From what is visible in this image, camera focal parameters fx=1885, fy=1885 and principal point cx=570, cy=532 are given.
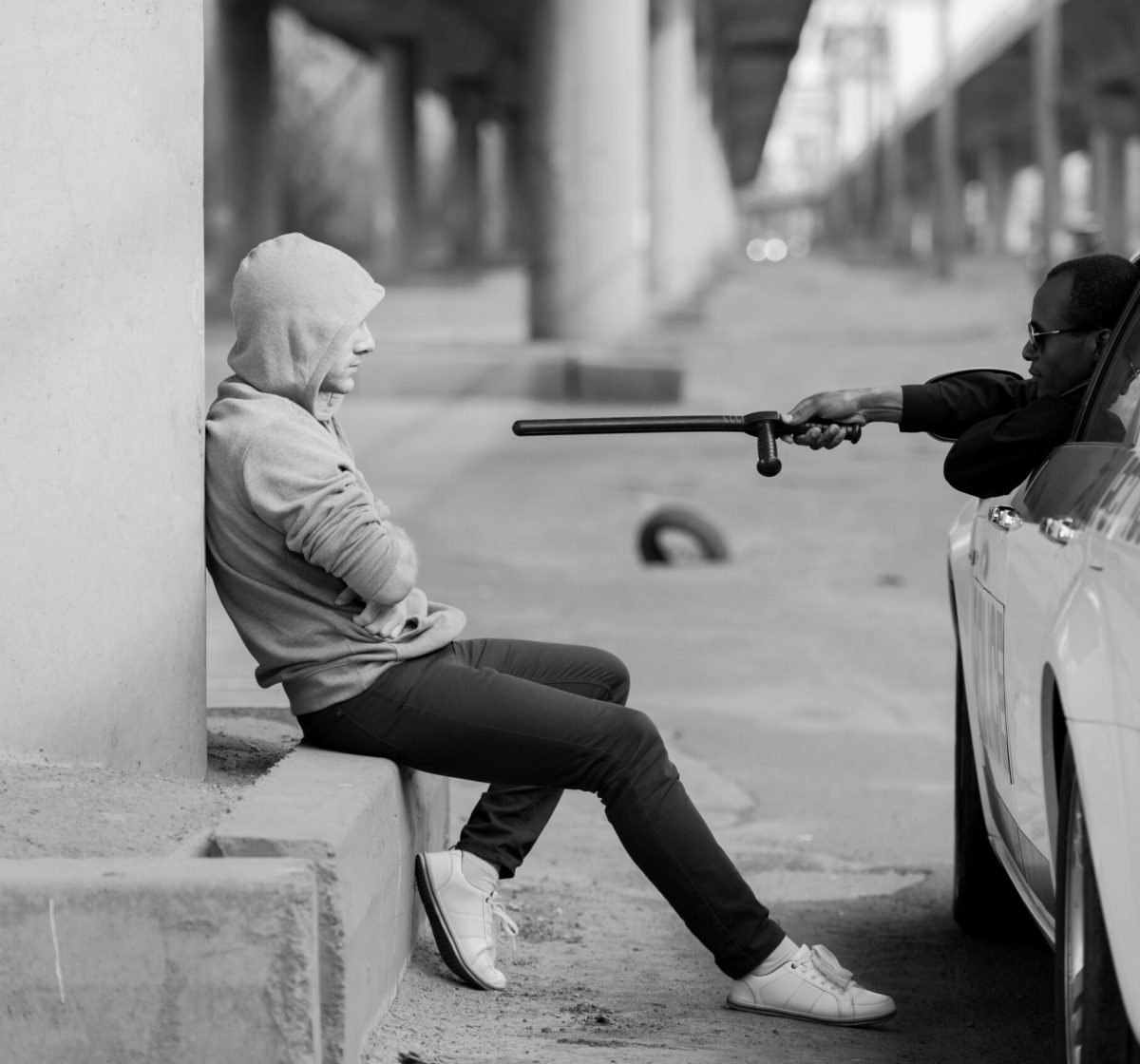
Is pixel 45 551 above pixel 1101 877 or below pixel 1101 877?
above

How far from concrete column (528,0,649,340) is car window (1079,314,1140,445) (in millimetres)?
18541

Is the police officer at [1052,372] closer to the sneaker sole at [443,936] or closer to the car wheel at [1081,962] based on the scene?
the car wheel at [1081,962]

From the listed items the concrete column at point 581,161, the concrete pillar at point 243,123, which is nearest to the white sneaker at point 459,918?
the concrete column at point 581,161

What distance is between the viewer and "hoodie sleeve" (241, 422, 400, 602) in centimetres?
349

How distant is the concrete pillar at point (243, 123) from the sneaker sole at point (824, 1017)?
1285 inches

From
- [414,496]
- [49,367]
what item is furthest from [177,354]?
[414,496]

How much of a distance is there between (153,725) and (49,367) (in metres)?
0.76

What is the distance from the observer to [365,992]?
335 cm

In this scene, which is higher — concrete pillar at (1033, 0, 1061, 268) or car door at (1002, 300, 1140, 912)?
concrete pillar at (1033, 0, 1061, 268)

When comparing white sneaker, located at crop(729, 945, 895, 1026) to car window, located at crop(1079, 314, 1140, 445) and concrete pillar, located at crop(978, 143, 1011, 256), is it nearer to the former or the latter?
car window, located at crop(1079, 314, 1140, 445)

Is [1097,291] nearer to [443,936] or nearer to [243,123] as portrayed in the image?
[443,936]

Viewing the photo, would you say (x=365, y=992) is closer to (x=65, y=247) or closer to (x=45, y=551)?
(x=45, y=551)

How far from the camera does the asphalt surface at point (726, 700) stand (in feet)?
12.6

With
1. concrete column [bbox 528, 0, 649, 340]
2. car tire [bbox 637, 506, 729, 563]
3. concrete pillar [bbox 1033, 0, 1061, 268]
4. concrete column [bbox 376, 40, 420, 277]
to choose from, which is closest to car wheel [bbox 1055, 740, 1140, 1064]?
car tire [bbox 637, 506, 729, 563]
